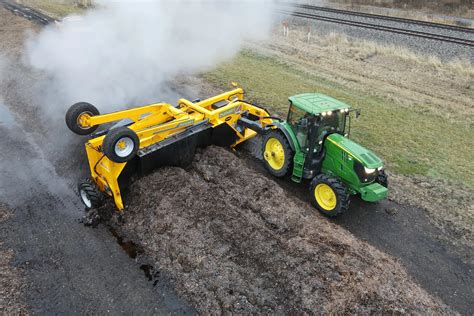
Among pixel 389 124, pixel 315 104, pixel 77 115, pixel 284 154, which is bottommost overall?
pixel 389 124

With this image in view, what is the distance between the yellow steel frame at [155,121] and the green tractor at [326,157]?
152 cm

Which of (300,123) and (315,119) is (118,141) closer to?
(300,123)

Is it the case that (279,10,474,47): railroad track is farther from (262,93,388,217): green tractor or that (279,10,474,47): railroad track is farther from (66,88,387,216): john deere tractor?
(66,88,387,216): john deere tractor

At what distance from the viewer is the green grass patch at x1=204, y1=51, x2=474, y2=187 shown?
35.0 ft

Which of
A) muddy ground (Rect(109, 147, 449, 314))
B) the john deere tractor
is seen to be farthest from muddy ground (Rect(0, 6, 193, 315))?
the john deere tractor

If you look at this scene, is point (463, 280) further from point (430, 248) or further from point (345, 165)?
point (345, 165)

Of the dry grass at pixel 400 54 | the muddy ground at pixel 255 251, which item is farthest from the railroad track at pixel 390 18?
the muddy ground at pixel 255 251

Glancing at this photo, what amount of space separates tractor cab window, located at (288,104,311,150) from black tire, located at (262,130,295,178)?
347 mm

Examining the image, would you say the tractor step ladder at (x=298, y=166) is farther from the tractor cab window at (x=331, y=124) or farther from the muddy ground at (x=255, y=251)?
the tractor cab window at (x=331, y=124)

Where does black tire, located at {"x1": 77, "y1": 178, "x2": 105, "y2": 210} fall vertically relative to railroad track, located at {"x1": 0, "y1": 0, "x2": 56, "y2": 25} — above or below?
below

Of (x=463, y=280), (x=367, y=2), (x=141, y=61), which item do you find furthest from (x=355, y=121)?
(x=367, y=2)

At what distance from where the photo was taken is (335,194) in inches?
312

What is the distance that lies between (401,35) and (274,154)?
1699 cm

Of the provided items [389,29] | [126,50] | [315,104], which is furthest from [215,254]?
[389,29]
